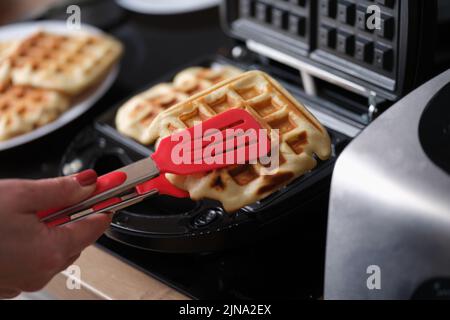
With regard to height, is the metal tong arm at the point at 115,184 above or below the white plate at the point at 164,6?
above

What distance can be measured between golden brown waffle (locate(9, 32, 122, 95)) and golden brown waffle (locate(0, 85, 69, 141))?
0.06 ft

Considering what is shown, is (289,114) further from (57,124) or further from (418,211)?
(57,124)

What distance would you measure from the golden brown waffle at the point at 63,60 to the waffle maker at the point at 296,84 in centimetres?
18

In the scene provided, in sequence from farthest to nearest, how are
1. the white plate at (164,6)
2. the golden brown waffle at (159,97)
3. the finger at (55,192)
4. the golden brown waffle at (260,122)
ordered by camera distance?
the white plate at (164,6) → the golden brown waffle at (159,97) → the golden brown waffle at (260,122) → the finger at (55,192)

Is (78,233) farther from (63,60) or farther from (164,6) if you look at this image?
(164,6)

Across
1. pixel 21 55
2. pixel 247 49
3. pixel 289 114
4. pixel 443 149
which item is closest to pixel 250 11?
pixel 247 49

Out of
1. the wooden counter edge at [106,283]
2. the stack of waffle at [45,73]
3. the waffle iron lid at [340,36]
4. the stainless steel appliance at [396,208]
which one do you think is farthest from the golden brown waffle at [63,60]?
the stainless steel appliance at [396,208]

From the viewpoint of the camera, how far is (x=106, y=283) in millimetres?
1070

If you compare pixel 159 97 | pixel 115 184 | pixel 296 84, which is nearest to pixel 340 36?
pixel 296 84

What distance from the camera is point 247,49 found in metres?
1.34

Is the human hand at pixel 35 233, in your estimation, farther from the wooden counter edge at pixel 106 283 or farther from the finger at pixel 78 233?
the wooden counter edge at pixel 106 283

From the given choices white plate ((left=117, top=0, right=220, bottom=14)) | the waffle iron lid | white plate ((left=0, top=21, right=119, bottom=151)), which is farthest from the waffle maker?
white plate ((left=117, top=0, right=220, bottom=14))

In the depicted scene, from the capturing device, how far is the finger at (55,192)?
816 mm
